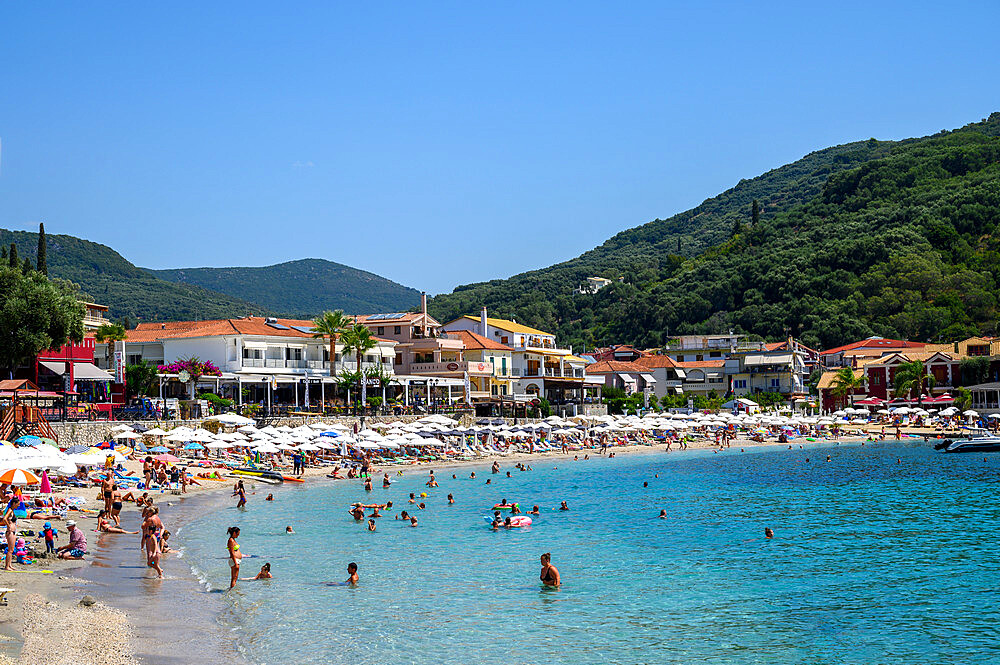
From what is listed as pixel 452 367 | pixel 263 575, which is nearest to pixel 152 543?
pixel 263 575

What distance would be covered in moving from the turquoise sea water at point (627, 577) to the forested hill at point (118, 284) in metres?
120

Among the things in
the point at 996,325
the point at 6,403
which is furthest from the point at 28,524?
the point at 996,325

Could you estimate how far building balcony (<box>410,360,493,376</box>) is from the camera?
7019 centimetres

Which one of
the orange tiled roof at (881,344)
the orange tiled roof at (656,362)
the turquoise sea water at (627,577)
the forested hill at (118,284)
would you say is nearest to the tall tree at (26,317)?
the turquoise sea water at (627,577)

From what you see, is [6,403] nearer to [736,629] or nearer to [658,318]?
[736,629]

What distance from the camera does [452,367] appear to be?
230 ft

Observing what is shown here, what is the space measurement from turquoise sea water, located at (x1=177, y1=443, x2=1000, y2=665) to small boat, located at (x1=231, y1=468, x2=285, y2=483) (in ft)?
8.04

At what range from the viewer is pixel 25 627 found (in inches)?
556

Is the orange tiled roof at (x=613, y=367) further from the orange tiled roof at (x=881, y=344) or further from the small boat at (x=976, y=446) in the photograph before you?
the small boat at (x=976, y=446)

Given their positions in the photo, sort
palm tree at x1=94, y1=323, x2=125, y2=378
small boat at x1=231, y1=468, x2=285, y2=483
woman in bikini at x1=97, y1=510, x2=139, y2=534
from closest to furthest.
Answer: woman in bikini at x1=97, y1=510, x2=139, y2=534, small boat at x1=231, y1=468, x2=285, y2=483, palm tree at x1=94, y1=323, x2=125, y2=378

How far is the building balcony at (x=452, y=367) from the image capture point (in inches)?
2763

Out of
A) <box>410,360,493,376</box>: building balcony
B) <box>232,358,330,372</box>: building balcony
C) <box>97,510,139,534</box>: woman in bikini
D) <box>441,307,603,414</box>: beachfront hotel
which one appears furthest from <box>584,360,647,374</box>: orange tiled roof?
<box>97,510,139,534</box>: woman in bikini

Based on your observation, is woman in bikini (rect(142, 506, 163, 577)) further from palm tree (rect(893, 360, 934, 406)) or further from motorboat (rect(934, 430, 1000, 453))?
palm tree (rect(893, 360, 934, 406))

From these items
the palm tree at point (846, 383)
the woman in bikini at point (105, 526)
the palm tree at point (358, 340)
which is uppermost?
the palm tree at point (358, 340)
